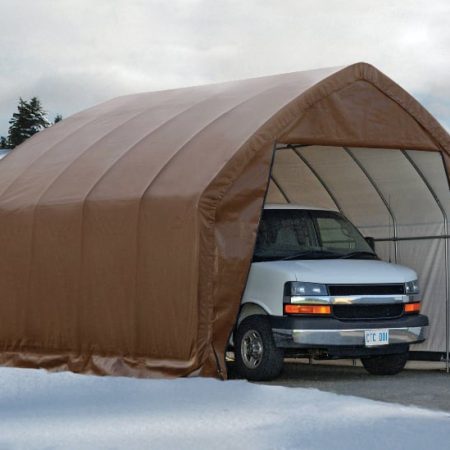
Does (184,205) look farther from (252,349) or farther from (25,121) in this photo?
(25,121)

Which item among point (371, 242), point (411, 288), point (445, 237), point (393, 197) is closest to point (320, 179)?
point (393, 197)

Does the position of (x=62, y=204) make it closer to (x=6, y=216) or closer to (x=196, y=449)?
(x=6, y=216)

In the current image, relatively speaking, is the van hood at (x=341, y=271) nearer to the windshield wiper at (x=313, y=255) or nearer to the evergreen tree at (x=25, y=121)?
the windshield wiper at (x=313, y=255)

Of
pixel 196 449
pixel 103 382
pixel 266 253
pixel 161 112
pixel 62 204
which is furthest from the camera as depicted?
pixel 161 112

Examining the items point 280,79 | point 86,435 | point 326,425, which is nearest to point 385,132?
point 280,79

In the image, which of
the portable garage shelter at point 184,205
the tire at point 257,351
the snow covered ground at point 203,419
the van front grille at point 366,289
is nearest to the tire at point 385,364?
the van front grille at point 366,289

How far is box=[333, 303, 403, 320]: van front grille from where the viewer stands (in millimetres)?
13234

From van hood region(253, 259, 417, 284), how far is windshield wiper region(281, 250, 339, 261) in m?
0.13

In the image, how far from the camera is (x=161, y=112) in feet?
53.0

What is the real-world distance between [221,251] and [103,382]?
6.02ft

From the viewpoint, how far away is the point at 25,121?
3723 inches

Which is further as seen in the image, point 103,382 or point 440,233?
point 440,233

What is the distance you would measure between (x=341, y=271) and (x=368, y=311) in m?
0.54

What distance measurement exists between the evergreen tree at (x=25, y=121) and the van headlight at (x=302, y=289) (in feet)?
264
